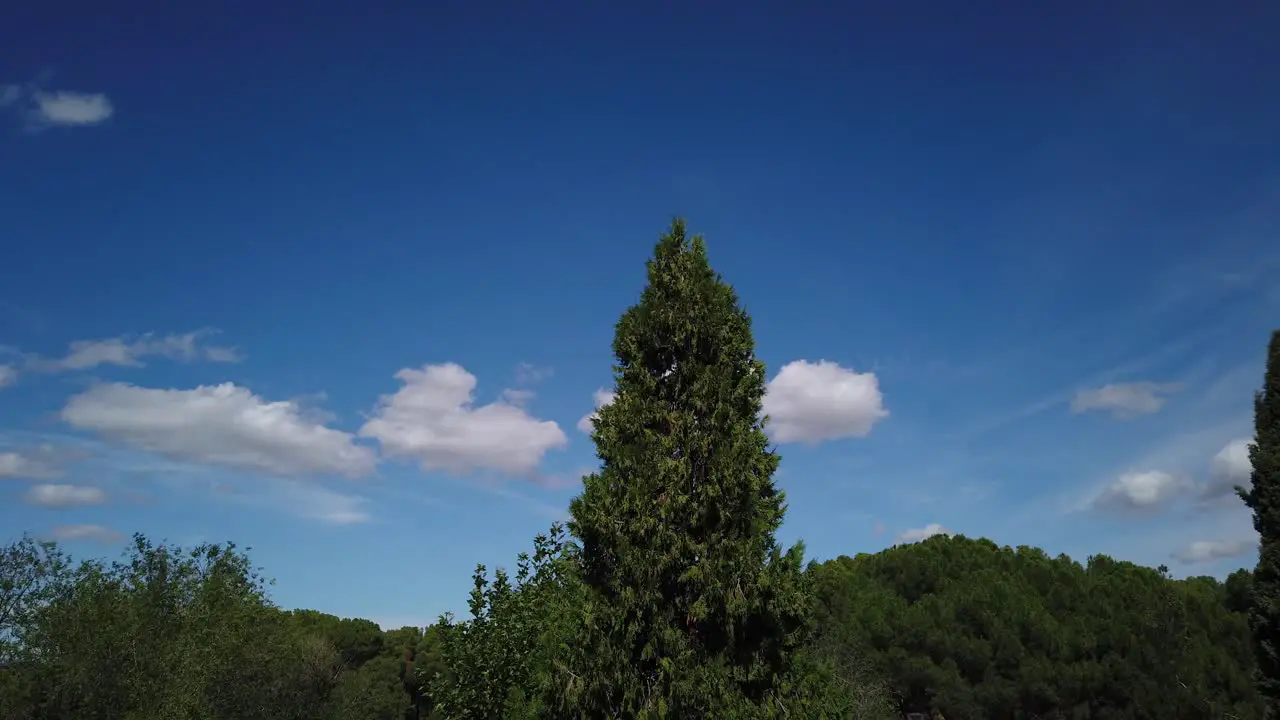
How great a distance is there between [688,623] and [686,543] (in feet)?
4.27

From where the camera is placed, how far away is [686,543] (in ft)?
45.8

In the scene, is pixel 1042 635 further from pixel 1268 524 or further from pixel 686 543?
pixel 686 543

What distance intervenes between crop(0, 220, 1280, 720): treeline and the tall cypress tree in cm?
4

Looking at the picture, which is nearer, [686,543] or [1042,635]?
[686,543]

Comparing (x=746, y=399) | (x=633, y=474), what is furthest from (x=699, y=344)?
(x=633, y=474)

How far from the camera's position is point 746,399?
15289 millimetres

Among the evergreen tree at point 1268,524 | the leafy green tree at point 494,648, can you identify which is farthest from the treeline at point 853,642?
the evergreen tree at point 1268,524

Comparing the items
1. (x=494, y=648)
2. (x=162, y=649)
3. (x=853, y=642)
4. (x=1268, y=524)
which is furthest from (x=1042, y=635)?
(x=162, y=649)

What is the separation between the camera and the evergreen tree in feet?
79.8

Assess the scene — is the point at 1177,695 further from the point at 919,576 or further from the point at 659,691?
the point at 659,691

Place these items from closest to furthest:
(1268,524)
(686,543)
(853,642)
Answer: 1. (686,543)
2. (1268,524)
3. (853,642)

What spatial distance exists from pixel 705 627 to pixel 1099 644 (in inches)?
1268

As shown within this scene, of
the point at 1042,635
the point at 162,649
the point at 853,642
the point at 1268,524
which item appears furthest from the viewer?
the point at 853,642

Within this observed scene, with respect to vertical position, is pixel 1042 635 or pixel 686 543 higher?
pixel 686 543
